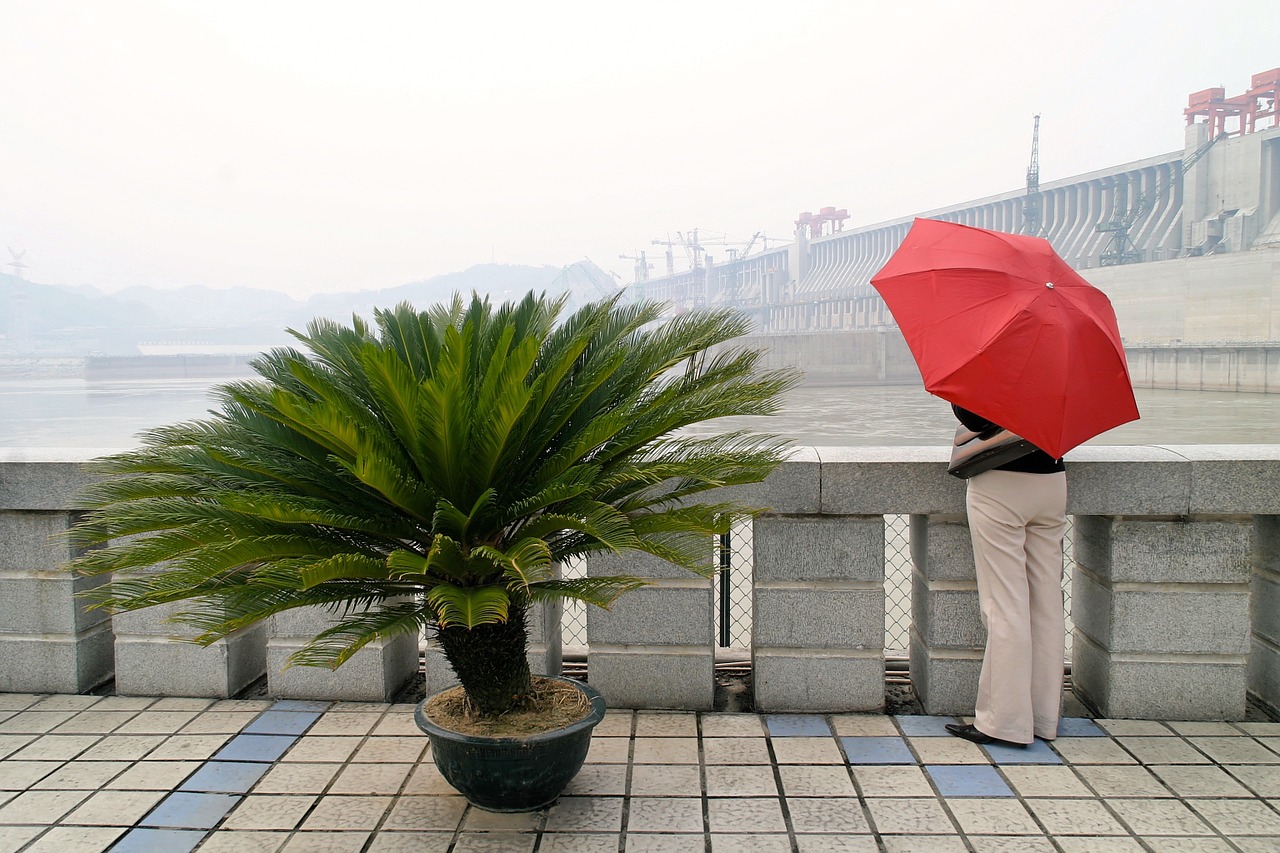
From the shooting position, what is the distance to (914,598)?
4164 mm

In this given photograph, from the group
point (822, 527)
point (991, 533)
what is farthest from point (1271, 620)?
point (822, 527)

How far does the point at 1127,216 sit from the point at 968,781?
9258 centimetres

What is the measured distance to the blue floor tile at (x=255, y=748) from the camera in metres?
3.55

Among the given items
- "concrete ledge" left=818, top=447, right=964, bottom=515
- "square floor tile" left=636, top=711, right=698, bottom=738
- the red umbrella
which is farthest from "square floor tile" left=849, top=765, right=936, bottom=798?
the red umbrella

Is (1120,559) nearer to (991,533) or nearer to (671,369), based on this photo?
(991,533)

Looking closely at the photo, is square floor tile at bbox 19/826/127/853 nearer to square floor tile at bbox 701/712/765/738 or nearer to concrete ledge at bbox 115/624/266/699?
concrete ledge at bbox 115/624/266/699

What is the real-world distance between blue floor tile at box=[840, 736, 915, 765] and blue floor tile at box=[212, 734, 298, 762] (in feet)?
7.69

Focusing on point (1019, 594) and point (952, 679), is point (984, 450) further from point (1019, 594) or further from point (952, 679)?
point (952, 679)

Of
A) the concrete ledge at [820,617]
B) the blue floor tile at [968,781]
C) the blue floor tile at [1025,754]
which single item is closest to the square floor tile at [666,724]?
the concrete ledge at [820,617]

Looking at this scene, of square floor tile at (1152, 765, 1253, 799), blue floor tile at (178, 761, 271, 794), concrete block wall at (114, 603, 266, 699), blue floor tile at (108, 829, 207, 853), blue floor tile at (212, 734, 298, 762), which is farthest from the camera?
concrete block wall at (114, 603, 266, 699)

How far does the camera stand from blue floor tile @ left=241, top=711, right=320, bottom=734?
3.81m

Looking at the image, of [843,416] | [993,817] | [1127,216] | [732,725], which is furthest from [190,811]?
[1127,216]

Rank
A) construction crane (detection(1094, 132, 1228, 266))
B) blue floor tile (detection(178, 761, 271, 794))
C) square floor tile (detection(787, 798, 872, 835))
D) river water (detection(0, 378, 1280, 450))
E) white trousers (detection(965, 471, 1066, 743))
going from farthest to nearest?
construction crane (detection(1094, 132, 1228, 266)) → river water (detection(0, 378, 1280, 450)) → white trousers (detection(965, 471, 1066, 743)) → blue floor tile (detection(178, 761, 271, 794)) → square floor tile (detection(787, 798, 872, 835))

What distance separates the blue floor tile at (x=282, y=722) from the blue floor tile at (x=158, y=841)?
85 cm
